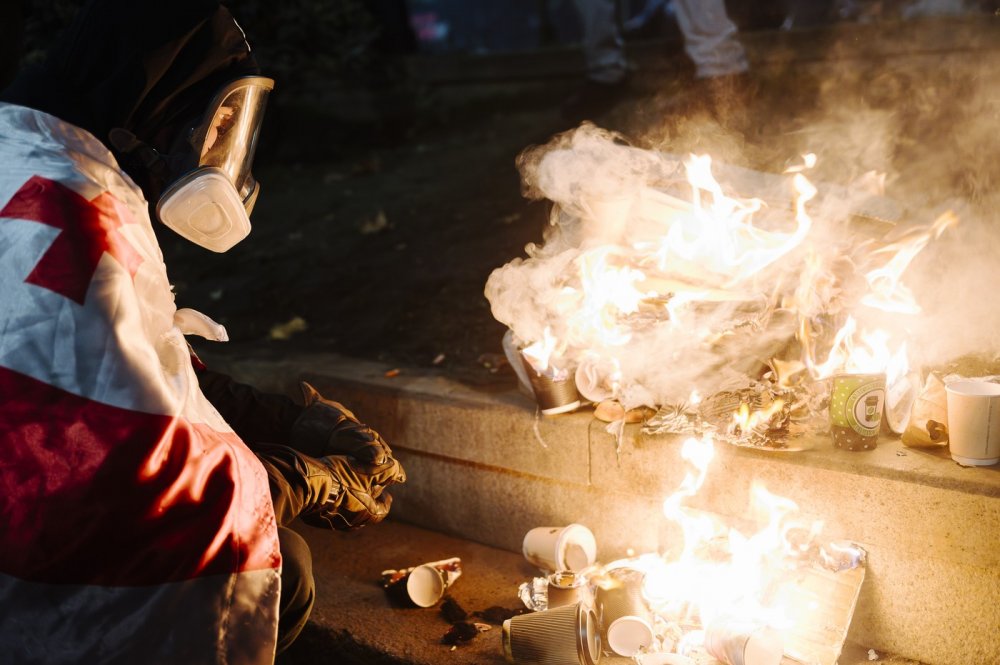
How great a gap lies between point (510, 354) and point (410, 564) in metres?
1.19

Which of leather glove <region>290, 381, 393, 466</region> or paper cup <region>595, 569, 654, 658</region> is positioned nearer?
paper cup <region>595, 569, 654, 658</region>

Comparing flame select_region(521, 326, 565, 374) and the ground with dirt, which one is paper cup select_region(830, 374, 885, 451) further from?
the ground with dirt

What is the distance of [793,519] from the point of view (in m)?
3.46

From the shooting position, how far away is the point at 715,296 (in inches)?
157

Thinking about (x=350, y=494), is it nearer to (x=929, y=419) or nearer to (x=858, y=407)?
(x=858, y=407)

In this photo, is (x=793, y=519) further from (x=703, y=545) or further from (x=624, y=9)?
(x=624, y=9)

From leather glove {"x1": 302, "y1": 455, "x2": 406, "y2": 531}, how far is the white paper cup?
2.18 meters

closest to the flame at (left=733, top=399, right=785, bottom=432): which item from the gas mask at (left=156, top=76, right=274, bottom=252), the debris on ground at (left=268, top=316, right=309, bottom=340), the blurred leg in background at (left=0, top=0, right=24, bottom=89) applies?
the gas mask at (left=156, top=76, right=274, bottom=252)

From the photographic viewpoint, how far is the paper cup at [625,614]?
3.30 meters

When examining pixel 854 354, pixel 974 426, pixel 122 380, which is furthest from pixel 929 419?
pixel 122 380

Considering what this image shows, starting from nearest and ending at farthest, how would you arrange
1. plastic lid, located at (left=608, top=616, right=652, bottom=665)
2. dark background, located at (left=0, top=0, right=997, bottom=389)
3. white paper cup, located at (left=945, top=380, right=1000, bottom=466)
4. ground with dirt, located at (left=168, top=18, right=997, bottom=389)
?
1. white paper cup, located at (left=945, top=380, right=1000, bottom=466)
2. plastic lid, located at (left=608, top=616, right=652, bottom=665)
3. ground with dirt, located at (left=168, top=18, right=997, bottom=389)
4. dark background, located at (left=0, top=0, right=997, bottom=389)

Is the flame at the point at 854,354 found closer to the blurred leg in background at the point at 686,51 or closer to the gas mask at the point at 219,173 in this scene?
the gas mask at the point at 219,173

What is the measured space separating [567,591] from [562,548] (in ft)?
0.90

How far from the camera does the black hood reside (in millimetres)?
2723
